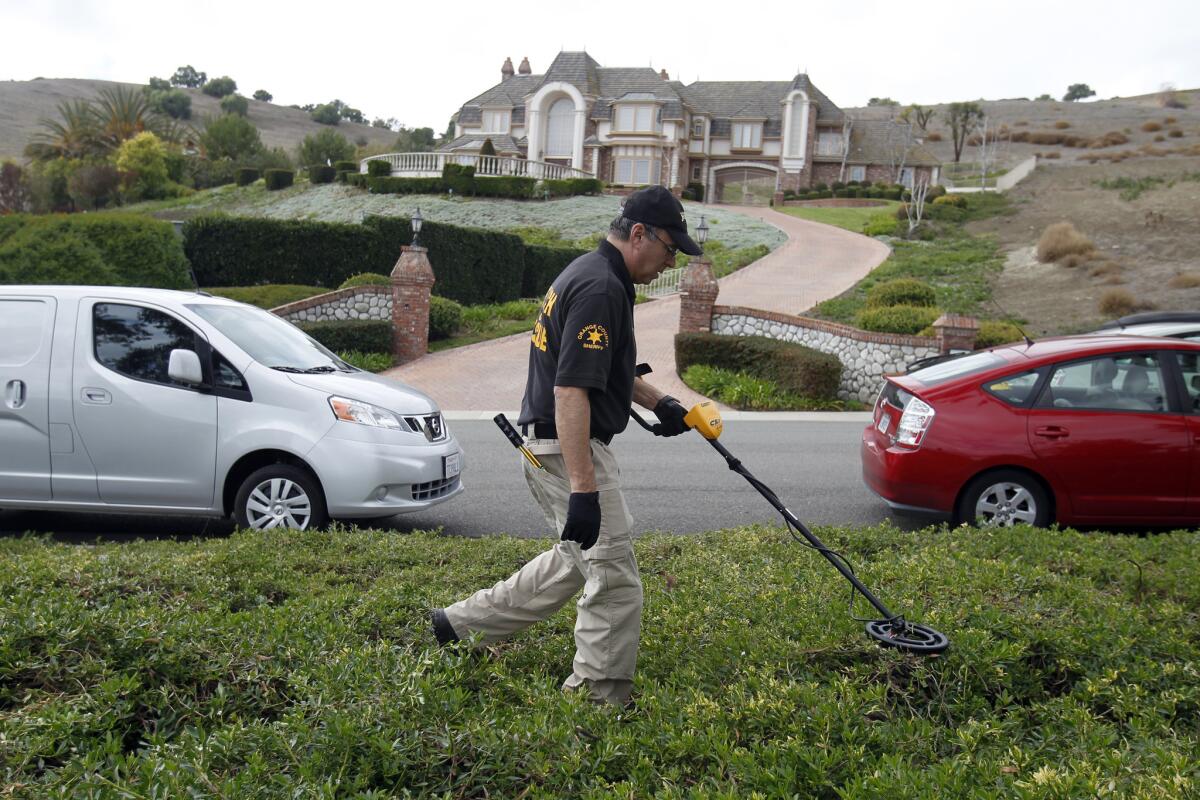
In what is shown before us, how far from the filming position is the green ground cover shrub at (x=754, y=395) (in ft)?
51.4

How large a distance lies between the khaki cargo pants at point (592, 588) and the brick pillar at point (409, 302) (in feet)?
50.7

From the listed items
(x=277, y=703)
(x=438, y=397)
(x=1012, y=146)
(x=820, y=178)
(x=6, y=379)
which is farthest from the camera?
(x=1012, y=146)

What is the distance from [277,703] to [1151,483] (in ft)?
20.3

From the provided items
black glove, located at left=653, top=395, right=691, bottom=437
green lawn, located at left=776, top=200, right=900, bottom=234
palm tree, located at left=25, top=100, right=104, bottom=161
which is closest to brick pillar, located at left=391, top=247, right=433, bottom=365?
black glove, located at left=653, top=395, right=691, bottom=437

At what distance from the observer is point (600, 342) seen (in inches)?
134

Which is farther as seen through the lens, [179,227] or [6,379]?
[179,227]

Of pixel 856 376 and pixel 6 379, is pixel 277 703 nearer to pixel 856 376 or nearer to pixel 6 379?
pixel 6 379

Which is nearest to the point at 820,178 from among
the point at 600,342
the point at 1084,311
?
the point at 1084,311

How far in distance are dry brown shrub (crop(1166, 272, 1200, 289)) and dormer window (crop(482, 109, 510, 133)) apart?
46.2 m

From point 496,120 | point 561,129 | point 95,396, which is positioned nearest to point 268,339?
point 95,396

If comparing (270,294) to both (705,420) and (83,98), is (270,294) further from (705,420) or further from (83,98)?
(83,98)

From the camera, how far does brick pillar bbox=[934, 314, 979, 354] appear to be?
51.1 feet

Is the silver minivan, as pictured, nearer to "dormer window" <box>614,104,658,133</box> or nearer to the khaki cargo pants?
the khaki cargo pants

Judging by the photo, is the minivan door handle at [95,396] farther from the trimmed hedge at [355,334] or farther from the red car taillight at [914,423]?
the trimmed hedge at [355,334]
